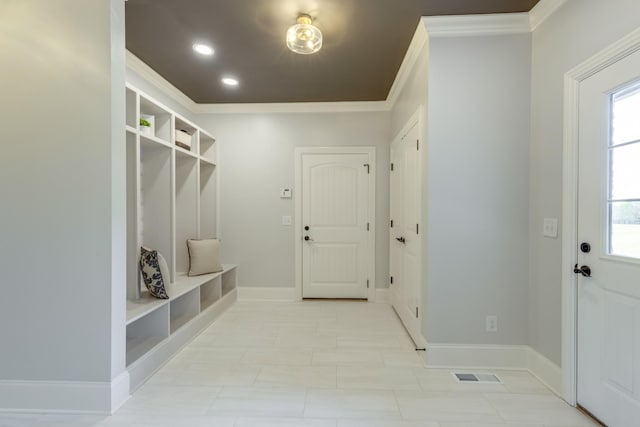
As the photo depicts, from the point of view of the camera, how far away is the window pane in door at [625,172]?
156cm

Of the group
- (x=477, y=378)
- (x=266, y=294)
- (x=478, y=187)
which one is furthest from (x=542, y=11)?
(x=266, y=294)

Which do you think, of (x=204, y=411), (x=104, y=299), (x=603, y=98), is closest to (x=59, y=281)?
(x=104, y=299)

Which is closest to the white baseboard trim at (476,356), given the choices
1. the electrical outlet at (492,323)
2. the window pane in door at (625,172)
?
the electrical outlet at (492,323)

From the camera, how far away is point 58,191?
6.02 feet

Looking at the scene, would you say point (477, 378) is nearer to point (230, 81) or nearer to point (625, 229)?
point (625, 229)

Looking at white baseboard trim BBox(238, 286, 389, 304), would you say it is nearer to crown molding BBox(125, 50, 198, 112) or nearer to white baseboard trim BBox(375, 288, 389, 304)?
white baseboard trim BBox(375, 288, 389, 304)

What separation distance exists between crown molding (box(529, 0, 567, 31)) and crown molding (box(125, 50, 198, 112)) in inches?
131

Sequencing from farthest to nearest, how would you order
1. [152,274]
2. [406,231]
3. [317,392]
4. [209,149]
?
[209,149] < [406,231] < [152,274] < [317,392]

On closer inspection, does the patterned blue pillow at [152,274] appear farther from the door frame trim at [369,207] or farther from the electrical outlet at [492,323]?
the electrical outlet at [492,323]

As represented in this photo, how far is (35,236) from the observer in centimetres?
184

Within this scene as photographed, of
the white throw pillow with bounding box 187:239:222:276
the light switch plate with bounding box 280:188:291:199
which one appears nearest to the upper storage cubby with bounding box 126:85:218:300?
the white throw pillow with bounding box 187:239:222:276

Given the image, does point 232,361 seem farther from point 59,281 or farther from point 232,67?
point 232,67

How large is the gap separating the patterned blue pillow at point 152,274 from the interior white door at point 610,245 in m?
2.92

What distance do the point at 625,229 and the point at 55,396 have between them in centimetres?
334
